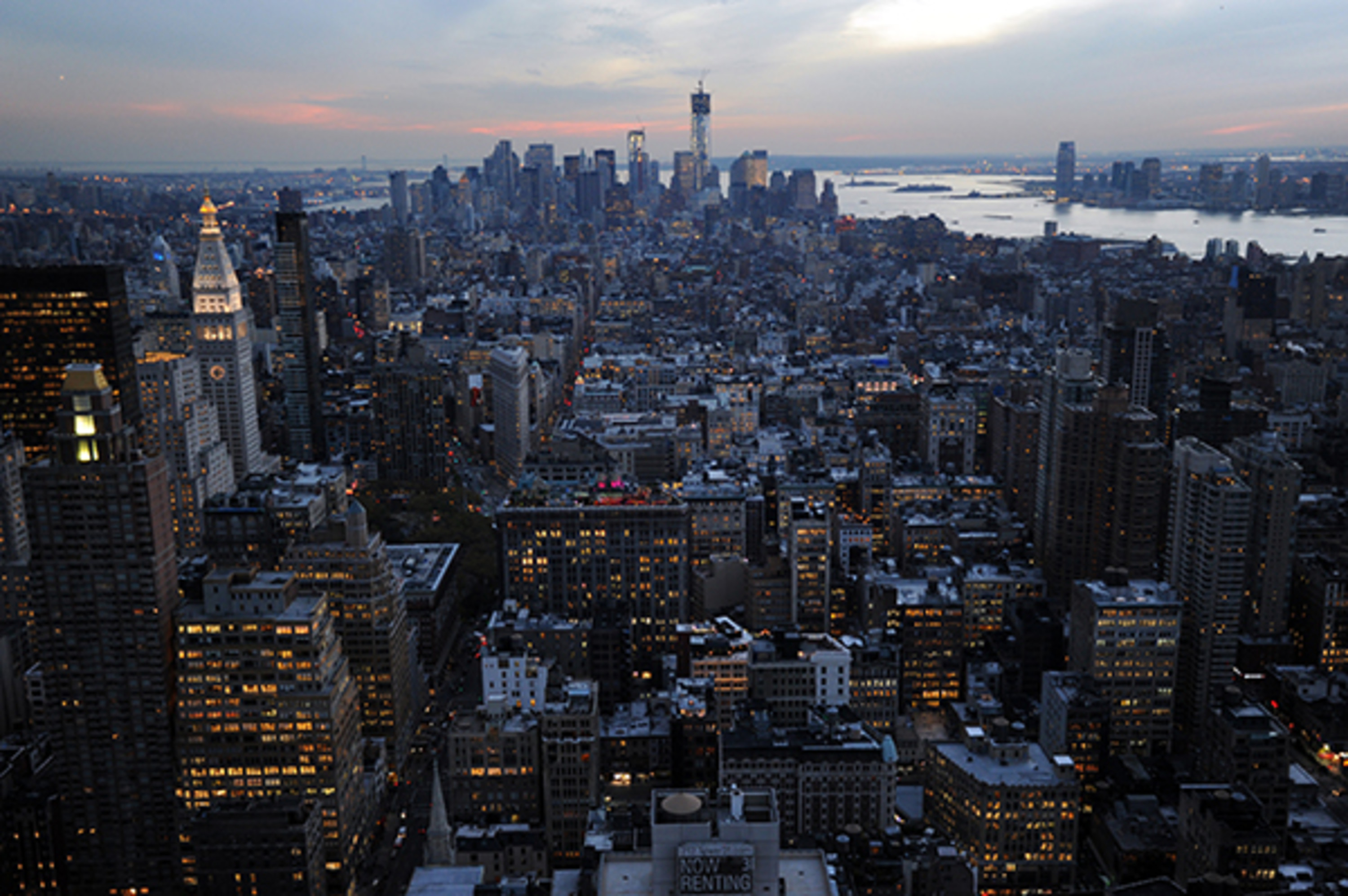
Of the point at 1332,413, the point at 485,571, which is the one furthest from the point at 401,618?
the point at 1332,413

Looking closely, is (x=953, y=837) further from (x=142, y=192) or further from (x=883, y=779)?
(x=142, y=192)

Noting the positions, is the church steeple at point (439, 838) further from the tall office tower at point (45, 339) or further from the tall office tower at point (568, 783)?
the tall office tower at point (45, 339)

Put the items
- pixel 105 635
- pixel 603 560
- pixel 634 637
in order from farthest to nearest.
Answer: pixel 634 637
pixel 603 560
pixel 105 635

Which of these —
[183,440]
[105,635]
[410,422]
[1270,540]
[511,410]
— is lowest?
[1270,540]

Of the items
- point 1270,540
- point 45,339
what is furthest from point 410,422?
point 1270,540

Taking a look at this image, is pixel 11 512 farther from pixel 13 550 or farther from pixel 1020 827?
pixel 1020 827

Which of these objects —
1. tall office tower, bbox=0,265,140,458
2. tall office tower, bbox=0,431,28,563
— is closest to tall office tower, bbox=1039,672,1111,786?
tall office tower, bbox=0,431,28,563

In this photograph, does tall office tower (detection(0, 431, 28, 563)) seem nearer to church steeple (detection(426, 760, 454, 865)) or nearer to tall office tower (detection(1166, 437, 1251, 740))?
church steeple (detection(426, 760, 454, 865))
